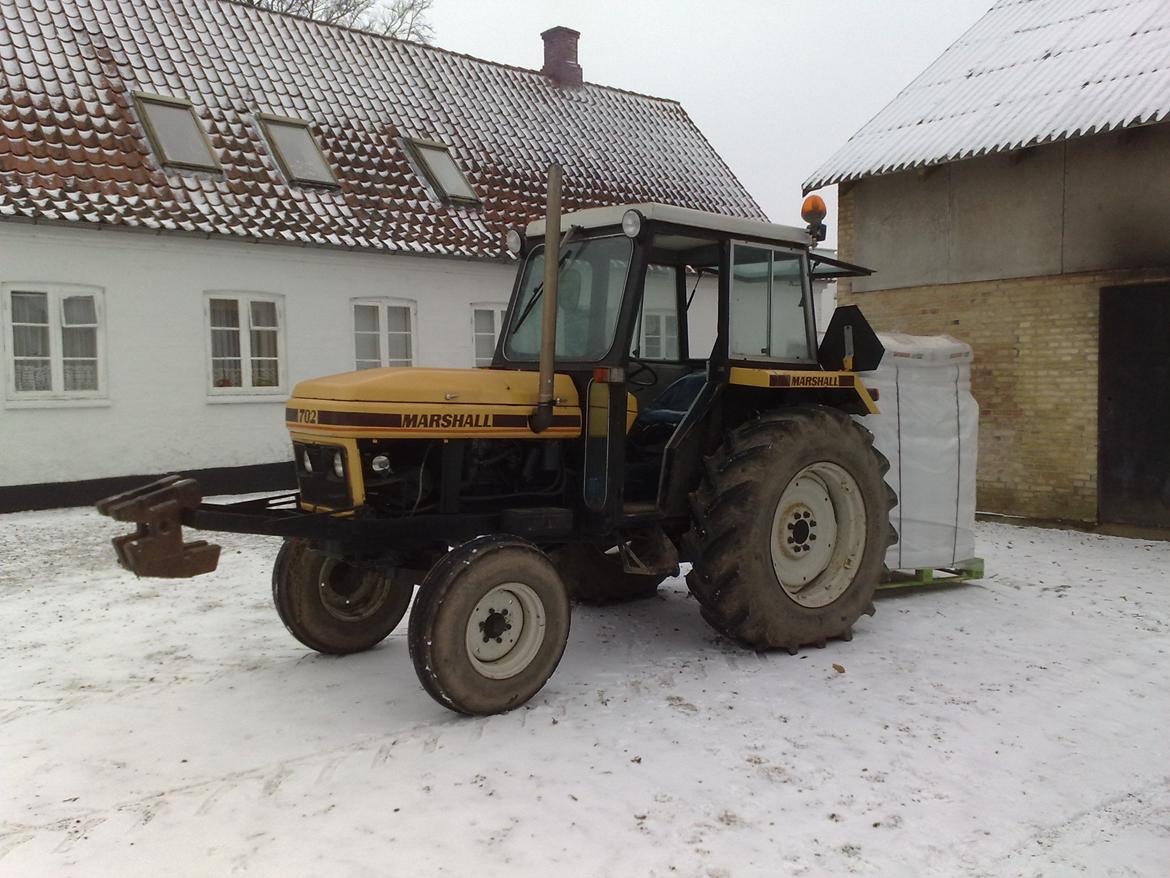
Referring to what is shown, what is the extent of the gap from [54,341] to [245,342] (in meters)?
2.04

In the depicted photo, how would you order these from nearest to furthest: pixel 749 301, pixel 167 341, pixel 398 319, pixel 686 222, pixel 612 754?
pixel 612 754, pixel 686 222, pixel 749 301, pixel 167 341, pixel 398 319

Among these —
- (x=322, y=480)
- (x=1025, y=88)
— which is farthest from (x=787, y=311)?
(x=1025, y=88)

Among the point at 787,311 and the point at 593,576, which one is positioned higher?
the point at 787,311

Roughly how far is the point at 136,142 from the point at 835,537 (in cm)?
937

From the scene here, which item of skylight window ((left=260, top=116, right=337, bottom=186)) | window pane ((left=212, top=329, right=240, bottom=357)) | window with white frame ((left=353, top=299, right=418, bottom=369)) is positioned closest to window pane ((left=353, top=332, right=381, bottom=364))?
window with white frame ((left=353, top=299, right=418, bottom=369))

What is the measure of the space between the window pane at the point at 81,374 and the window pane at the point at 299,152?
10.9 ft

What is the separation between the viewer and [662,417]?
5.63 meters

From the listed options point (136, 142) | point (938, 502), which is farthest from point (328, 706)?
point (136, 142)

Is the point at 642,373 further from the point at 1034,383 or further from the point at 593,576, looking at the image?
the point at 1034,383

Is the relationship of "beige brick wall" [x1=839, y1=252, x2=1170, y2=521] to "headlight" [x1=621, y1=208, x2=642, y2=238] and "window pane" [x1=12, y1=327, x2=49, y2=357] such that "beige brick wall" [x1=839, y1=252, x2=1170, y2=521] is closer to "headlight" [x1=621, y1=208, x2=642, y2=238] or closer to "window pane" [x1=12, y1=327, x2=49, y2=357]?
"headlight" [x1=621, y1=208, x2=642, y2=238]

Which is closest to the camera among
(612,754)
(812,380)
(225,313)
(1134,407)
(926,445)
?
(612,754)

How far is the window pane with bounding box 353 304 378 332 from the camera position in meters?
12.8

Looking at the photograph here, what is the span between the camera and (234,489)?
38.8ft

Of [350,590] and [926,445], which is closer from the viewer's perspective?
[350,590]
